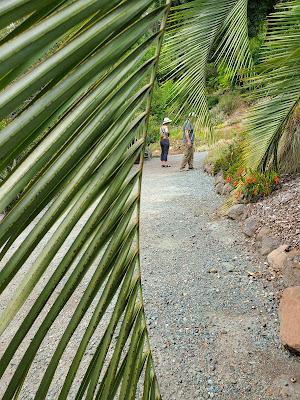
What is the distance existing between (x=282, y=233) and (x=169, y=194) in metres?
4.16

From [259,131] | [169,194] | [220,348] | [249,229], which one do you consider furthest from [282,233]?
[169,194]

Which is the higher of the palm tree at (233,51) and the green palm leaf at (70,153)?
the green palm leaf at (70,153)

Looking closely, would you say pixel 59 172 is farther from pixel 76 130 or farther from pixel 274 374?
pixel 274 374

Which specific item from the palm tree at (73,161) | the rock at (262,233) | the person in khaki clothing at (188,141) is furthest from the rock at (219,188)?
the palm tree at (73,161)

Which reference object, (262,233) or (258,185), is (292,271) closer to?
(262,233)

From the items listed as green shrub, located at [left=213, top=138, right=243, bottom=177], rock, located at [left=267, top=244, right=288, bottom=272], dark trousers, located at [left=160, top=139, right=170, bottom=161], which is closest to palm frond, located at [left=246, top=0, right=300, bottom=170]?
rock, located at [left=267, top=244, right=288, bottom=272]

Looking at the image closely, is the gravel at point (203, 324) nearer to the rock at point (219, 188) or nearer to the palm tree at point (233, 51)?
the palm tree at point (233, 51)

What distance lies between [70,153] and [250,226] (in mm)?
4918

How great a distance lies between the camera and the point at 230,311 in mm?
3604

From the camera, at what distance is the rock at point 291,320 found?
113 inches

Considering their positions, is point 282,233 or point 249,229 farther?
point 249,229

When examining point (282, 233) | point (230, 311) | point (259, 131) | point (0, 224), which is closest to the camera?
point (0, 224)

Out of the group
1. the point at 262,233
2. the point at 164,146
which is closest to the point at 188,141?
the point at 164,146

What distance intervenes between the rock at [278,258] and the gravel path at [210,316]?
0.72 ft
